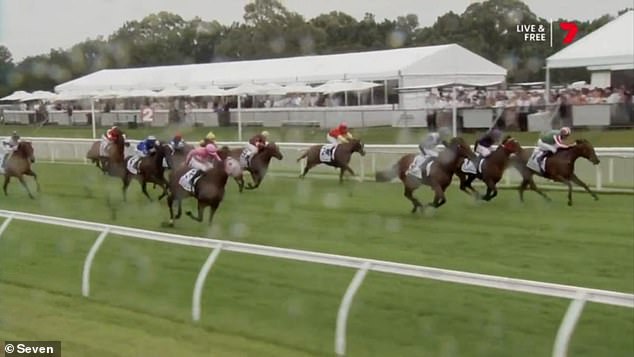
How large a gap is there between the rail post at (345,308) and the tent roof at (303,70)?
21.1 m

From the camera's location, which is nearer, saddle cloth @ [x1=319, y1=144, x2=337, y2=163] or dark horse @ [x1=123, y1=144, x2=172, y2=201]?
dark horse @ [x1=123, y1=144, x2=172, y2=201]

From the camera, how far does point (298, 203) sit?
40.0 ft

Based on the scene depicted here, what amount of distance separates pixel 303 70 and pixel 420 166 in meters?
18.2

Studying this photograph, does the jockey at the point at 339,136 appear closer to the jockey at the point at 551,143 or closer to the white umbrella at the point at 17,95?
the jockey at the point at 551,143

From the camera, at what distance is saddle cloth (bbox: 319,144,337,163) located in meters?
14.5

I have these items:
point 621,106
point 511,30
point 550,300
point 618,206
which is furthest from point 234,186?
point 511,30

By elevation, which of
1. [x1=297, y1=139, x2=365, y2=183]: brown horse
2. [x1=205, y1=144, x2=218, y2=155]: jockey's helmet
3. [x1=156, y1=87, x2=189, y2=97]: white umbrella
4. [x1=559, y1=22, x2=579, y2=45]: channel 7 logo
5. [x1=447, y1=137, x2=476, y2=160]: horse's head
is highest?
[x1=559, y1=22, x2=579, y2=45]: channel 7 logo

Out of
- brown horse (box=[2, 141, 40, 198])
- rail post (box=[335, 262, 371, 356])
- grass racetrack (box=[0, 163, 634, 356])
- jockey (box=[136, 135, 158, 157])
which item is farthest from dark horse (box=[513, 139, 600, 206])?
rail post (box=[335, 262, 371, 356])

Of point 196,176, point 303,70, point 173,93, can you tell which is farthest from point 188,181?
point 173,93

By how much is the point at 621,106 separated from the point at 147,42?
68.1ft

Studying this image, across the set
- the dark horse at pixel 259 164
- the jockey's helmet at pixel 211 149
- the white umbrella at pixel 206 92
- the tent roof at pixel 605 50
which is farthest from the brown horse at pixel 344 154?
the white umbrella at pixel 206 92

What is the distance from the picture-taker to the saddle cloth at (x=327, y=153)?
14549 mm

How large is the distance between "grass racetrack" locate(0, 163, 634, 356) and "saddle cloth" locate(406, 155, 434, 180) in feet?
1.63

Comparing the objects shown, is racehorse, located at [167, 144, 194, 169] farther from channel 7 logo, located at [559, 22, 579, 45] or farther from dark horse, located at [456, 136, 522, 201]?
channel 7 logo, located at [559, 22, 579, 45]
